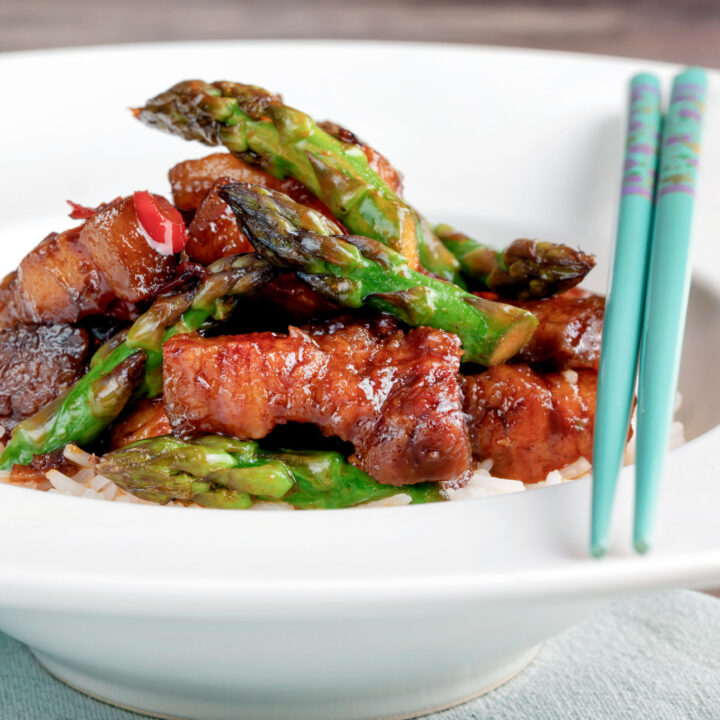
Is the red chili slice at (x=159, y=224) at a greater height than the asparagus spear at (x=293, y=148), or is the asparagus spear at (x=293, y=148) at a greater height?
the asparagus spear at (x=293, y=148)

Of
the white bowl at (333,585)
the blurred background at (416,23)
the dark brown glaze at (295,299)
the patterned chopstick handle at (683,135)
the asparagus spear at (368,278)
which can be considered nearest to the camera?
Result: the white bowl at (333,585)

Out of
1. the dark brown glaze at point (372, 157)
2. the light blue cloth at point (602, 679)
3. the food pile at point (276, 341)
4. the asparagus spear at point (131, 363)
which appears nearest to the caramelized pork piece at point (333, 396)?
the food pile at point (276, 341)

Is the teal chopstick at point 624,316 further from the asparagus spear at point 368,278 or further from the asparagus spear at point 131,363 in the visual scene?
the asparagus spear at point 131,363

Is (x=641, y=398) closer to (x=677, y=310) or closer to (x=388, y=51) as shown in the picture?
(x=677, y=310)

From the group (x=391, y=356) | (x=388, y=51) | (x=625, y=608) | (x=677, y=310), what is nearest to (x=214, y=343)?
(x=391, y=356)

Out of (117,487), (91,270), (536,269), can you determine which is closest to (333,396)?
(117,487)
